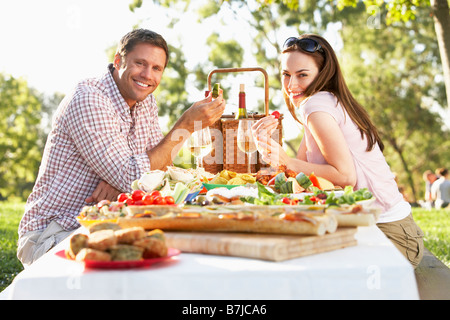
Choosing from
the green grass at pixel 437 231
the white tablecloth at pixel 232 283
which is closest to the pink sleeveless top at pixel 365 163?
the white tablecloth at pixel 232 283

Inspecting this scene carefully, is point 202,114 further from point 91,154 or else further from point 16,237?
point 16,237

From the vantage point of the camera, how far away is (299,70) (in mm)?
3709

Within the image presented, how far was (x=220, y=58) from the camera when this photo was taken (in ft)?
73.1

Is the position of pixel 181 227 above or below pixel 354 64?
below

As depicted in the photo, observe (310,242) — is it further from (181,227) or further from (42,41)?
(42,41)

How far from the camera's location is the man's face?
3.91 metres

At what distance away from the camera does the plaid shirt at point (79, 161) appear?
3350mm

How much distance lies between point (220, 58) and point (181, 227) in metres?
20.9

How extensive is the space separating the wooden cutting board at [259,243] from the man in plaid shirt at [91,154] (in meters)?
1.66

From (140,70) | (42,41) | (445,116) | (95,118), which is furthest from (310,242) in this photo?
(42,41)

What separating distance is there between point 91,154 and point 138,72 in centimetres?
81

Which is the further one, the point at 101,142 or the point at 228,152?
the point at 228,152

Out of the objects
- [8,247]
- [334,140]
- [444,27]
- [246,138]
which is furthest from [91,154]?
[444,27]

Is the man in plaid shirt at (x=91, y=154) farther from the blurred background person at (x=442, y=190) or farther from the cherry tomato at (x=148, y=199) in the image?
the blurred background person at (x=442, y=190)
